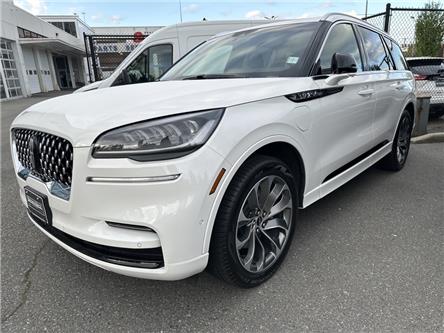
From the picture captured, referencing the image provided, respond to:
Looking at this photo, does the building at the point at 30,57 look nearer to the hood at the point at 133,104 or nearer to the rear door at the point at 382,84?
the hood at the point at 133,104

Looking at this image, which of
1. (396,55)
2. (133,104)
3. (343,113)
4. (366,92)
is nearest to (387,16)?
(396,55)

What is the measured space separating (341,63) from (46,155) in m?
2.15

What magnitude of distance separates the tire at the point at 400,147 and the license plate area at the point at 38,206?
398 centimetres

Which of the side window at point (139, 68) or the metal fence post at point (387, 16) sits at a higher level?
the metal fence post at point (387, 16)

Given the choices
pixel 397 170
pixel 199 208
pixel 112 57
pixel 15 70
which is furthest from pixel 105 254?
pixel 15 70

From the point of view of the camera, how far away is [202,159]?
167 cm

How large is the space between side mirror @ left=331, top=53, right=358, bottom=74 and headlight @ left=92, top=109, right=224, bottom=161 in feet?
4.80

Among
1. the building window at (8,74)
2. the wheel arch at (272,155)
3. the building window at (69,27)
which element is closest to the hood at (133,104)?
the wheel arch at (272,155)

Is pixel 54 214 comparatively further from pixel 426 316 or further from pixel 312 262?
pixel 426 316

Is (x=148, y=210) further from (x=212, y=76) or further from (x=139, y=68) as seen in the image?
(x=139, y=68)

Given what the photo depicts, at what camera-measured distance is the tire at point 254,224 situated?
1892 millimetres

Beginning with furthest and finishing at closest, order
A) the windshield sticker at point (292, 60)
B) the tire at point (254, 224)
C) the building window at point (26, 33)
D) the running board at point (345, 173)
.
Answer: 1. the building window at point (26, 33)
2. the running board at point (345, 173)
3. the windshield sticker at point (292, 60)
4. the tire at point (254, 224)

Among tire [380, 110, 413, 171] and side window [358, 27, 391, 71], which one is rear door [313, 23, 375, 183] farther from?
tire [380, 110, 413, 171]

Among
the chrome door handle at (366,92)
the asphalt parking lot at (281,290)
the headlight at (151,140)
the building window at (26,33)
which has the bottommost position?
the asphalt parking lot at (281,290)
